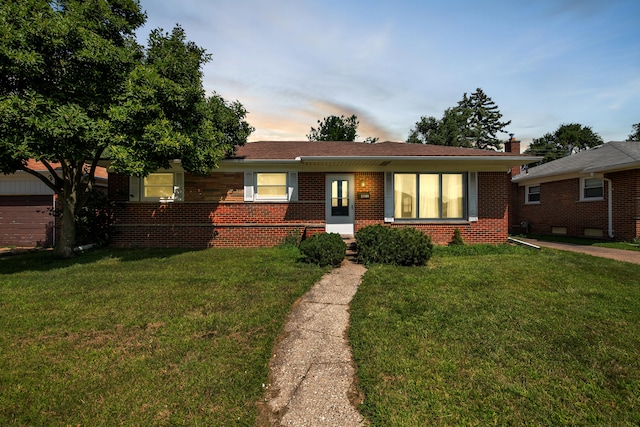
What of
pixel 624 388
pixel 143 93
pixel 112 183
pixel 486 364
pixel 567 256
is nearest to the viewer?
pixel 624 388

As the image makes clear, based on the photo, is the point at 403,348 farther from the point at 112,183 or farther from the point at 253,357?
the point at 112,183

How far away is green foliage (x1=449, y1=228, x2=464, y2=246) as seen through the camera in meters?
9.82

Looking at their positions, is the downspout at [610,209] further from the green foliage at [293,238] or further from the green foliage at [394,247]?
the green foliage at [293,238]

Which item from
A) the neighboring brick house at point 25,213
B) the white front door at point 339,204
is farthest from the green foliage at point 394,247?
the neighboring brick house at point 25,213

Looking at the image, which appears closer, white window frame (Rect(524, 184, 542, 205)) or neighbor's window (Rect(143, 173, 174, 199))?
neighbor's window (Rect(143, 173, 174, 199))

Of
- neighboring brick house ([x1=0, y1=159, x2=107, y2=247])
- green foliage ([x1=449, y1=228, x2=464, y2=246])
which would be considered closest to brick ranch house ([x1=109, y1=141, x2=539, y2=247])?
green foliage ([x1=449, y1=228, x2=464, y2=246])

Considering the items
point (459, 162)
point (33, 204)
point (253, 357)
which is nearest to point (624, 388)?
point (253, 357)

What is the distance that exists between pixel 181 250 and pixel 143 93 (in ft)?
16.1

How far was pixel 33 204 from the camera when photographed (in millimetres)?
11977

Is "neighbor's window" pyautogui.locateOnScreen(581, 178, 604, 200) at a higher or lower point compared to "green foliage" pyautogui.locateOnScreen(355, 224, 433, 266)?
higher

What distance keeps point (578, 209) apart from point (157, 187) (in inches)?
668

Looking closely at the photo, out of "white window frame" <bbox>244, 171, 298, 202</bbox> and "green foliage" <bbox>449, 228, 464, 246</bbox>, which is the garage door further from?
"green foliage" <bbox>449, 228, 464, 246</bbox>

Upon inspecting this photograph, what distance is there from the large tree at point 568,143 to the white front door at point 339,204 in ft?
155

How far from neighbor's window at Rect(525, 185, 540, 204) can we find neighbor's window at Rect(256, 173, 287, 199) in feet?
44.3
